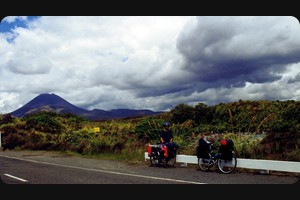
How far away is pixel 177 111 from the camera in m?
34.2

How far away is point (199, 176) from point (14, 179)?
249 inches

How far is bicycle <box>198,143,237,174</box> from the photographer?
13.1 m

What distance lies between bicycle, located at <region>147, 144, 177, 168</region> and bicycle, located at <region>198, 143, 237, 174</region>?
175cm

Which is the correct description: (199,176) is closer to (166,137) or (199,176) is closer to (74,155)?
(166,137)

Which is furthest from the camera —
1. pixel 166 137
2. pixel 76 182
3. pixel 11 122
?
pixel 11 122

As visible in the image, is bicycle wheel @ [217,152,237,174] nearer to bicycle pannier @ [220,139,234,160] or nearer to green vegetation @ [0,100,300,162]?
bicycle pannier @ [220,139,234,160]

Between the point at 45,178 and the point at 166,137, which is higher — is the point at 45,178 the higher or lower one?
the lower one

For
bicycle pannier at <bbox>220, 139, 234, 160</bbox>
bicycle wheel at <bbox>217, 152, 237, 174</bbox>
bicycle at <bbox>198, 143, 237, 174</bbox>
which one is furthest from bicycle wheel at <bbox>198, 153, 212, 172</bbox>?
bicycle pannier at <bbox>220, 139, 234, 160</bbox>

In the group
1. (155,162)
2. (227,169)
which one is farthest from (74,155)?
(227,169)

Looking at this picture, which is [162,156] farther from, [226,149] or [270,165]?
[270,165]

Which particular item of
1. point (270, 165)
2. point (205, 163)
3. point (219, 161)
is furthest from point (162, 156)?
point (270, 165)

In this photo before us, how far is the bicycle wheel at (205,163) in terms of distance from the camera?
13.7 metres

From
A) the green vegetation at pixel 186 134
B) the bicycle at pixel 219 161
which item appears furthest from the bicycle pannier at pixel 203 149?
the green vegetation at pixel 186 134

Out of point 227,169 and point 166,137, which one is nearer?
point 227,169
